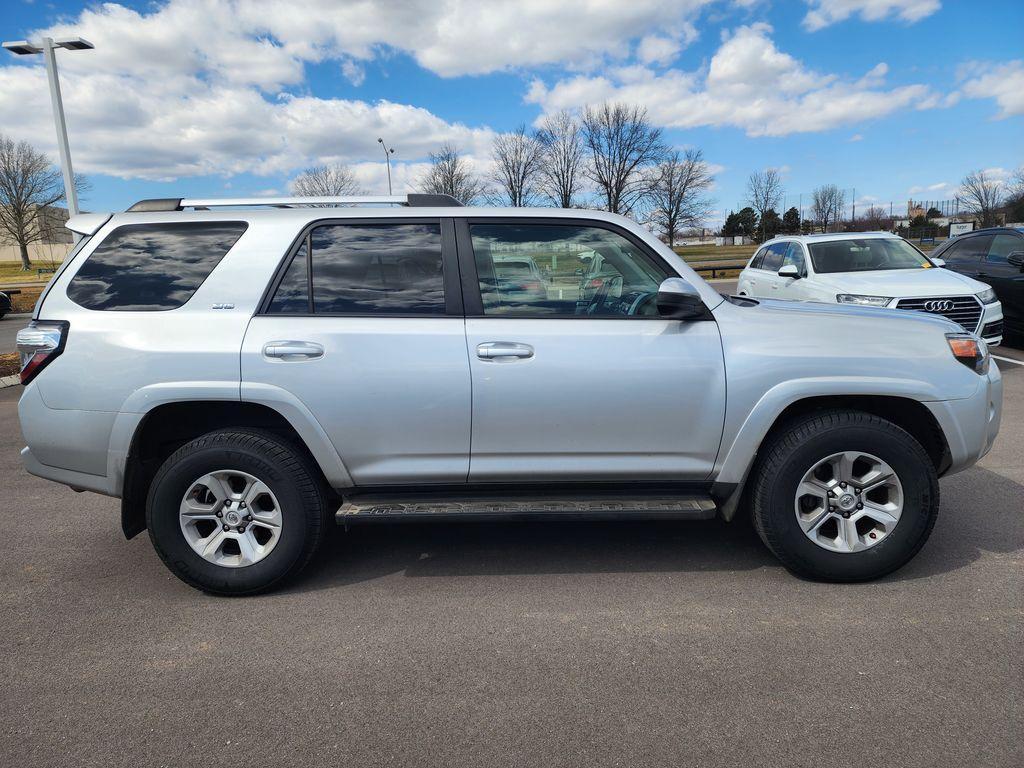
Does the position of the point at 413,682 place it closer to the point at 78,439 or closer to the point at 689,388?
the point at 689,388

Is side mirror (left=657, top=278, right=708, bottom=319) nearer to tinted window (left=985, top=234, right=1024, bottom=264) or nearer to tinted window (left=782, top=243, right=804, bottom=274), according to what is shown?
tinted window (left=782, top=243, right=804, bottom=274)

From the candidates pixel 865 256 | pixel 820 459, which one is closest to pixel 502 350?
pixel 820 459

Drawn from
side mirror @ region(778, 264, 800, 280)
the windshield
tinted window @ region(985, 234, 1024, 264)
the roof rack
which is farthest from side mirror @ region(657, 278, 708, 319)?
tinted window @ region(985, 234, 1024, 264)

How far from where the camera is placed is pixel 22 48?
44.9 ft

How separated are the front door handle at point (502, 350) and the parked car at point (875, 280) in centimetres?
607

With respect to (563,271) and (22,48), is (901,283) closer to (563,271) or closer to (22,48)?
(563,271)

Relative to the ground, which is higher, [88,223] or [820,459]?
[88,223]

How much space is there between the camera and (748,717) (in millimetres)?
2395

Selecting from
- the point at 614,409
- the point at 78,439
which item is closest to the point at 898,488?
the point at 614,409

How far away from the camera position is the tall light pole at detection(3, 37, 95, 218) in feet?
44.7

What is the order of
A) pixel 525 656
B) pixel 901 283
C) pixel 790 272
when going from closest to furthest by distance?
pixel 525 656
pixel 901 283
pixel 790 272

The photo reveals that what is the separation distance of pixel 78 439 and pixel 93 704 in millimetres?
1307

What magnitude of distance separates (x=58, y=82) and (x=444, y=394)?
1525 cm

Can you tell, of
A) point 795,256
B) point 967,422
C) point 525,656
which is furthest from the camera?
point 795,256
